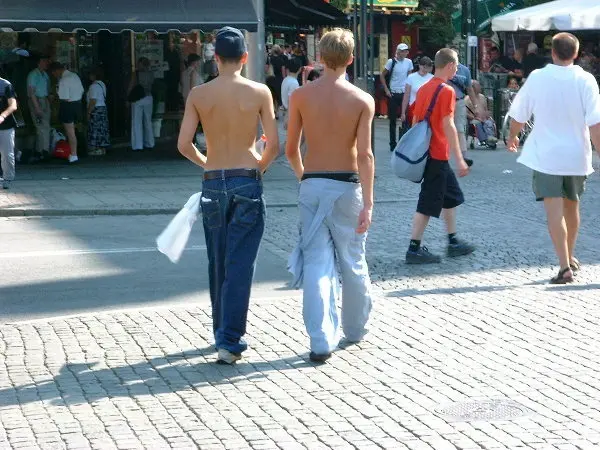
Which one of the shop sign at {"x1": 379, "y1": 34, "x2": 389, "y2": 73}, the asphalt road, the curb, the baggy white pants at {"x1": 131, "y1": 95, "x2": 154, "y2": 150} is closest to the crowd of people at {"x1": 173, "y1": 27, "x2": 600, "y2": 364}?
the asphalt road

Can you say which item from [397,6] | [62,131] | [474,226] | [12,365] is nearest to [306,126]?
[12,365]

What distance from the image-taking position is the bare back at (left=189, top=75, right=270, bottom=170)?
23.4 ft

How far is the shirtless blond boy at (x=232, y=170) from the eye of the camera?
23.5ft

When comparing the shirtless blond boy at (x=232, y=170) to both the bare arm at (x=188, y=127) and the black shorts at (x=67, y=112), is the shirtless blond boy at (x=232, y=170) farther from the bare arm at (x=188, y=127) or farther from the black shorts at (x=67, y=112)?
the black shorts at (x=67, y=112)

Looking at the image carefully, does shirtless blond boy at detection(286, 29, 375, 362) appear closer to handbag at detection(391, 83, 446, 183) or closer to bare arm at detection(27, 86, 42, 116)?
handbag at detection(391, 83, 446, 183)

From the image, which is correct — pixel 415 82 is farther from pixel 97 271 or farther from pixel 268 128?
pixel 268 128

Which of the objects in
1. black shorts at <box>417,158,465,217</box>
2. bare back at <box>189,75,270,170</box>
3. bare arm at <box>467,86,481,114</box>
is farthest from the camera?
bare arm at <box>467,86,481,114</box>

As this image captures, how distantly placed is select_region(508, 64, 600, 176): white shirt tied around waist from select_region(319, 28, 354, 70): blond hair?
2734 millimetres

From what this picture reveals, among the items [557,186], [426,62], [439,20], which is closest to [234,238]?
[557,186]

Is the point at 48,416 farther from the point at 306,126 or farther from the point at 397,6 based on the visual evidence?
the point at 397,6

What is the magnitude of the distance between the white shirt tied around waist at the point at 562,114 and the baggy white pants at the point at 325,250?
2.69 metres

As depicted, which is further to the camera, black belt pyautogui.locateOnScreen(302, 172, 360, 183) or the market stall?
the market stall

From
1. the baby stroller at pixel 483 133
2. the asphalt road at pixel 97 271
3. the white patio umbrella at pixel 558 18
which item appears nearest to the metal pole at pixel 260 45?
the baby stroller at pixel 483 133

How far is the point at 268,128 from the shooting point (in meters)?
7.21
